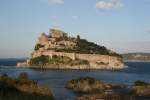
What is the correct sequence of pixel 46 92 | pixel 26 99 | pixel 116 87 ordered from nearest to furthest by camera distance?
pixel 26 99, pixel 46 92, pixel 116 87

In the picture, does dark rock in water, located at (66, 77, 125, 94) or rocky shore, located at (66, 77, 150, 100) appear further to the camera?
dark rock in water, located at (66, 77, 125, 94)

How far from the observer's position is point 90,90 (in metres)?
89.5

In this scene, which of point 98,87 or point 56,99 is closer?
point 56,99

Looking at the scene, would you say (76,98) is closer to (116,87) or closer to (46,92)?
(46,92)

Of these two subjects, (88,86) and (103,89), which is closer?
(103,89)

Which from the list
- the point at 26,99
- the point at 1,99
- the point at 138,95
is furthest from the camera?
the point at 138,95

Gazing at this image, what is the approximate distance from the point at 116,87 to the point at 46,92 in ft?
115

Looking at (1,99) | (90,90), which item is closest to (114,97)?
(90,90)

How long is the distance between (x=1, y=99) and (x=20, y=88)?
22927 mm

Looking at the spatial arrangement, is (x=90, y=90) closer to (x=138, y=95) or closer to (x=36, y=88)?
(x=138, y=95)

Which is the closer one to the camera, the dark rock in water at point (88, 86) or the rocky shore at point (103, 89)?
the rocky shore at point (103, 89)

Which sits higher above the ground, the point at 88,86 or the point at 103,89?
the point at 88,86

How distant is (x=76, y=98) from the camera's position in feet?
242

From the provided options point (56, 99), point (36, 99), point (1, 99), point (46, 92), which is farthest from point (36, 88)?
point (1, 99)
